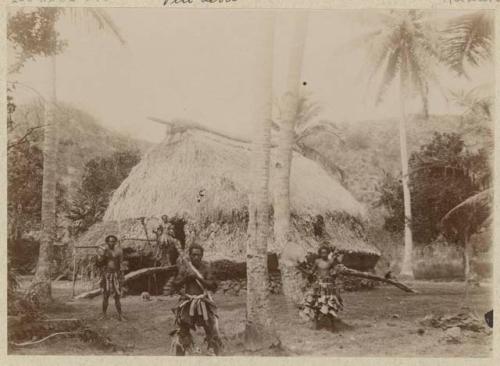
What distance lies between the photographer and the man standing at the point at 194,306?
703 cm

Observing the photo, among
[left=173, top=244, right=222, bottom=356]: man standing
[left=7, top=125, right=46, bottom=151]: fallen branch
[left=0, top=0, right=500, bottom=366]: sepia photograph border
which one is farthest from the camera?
[left=7, top=125, right=46, bottom=151]: fallen branch

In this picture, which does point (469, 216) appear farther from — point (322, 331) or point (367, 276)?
point (322, 331)

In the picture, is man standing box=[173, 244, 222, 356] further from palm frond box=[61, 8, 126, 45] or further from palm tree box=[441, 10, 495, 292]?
palm tree box=[441, 10, 495, 292]

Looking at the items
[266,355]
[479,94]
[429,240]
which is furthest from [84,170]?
[479,94]

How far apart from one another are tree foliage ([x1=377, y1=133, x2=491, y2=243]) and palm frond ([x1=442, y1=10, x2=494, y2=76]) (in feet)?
2.67

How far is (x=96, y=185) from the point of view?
7.61m

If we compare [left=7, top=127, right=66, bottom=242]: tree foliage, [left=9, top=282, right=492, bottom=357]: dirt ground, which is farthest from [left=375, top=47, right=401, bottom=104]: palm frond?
[left=7, top=127, right=66, bottom=242]: tree foliage

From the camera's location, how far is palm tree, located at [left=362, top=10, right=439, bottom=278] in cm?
740

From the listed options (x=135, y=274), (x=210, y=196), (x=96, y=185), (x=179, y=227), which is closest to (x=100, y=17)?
(x=96, y=185)

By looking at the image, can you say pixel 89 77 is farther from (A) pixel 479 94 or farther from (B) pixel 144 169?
(A) pixel 479 94

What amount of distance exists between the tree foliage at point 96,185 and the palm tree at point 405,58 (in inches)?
113

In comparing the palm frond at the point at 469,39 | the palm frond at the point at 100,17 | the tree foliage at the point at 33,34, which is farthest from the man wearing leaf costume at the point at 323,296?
the tree foliage at the point at 33,34

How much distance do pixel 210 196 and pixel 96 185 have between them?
1.26 m

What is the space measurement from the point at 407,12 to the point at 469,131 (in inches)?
56.8
